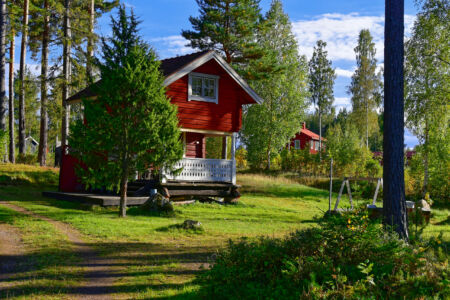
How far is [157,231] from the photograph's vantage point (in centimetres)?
1191

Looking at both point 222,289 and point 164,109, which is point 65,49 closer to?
point 164,109

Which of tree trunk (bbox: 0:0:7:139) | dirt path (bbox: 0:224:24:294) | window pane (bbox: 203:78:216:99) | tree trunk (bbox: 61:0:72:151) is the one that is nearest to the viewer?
dirt path (bbox: 0:224:24:294)

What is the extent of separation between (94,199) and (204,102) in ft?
26.7

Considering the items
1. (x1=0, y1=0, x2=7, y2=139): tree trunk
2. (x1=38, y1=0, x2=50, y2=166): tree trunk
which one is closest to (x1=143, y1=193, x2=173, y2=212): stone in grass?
(x1=0, y1=0, x2=7, y2=139): tree trunk

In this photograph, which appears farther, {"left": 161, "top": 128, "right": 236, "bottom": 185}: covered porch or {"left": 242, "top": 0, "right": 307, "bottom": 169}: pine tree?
{"left": 242, "top": 0, "right": 307, "bottom": 169}: pine tree

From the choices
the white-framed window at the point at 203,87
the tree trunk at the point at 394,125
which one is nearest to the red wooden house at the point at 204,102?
the white-framed window at the point at 203,87

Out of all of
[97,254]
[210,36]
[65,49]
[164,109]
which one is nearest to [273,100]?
[210,36]

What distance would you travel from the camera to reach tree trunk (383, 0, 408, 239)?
930 cm

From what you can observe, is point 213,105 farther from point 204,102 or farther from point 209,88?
point 209,88

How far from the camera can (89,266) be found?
8.05m

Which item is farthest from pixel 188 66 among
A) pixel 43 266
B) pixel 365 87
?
pixel 365 87

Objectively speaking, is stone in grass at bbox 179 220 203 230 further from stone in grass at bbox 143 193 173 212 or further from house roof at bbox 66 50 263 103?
house roof at bbox 66 50 263 103

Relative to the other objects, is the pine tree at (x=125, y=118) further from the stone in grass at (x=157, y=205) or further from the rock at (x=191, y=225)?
the rock at (x=191, y=225)

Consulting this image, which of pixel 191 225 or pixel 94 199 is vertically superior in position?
pixel 94 199
